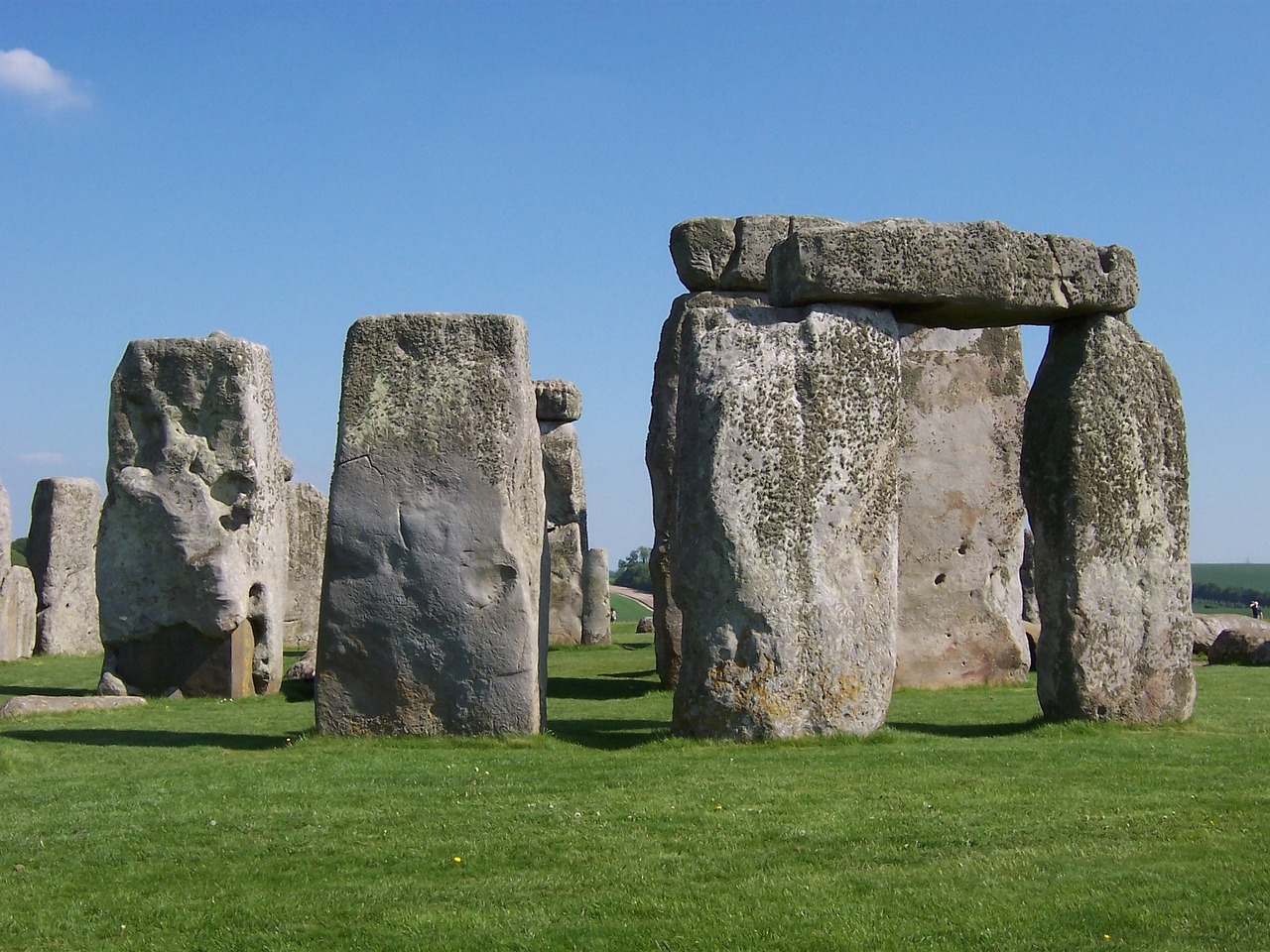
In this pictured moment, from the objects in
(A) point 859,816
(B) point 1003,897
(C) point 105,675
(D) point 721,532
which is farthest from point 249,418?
(B) point 1003,897

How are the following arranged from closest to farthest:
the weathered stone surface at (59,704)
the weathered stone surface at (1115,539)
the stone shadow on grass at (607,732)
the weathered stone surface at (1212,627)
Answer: the stone shadow on grass at (607,732), the weathered stone surface at (1115,539), the weathered stone surface at (59,704), the weathered stone surface at (1212,627)

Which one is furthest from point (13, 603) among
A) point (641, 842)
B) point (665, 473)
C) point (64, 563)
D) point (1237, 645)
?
point (641, 842)

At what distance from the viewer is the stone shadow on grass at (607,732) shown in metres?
9.78

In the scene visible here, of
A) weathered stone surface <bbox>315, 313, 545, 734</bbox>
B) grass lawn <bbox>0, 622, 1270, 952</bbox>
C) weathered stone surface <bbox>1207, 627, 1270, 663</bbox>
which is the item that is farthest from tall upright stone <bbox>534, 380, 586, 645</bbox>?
weathered stone surface <bbox>315, 313, 545, 734</bbox>

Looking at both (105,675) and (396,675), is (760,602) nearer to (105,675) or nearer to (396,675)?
(396,675)

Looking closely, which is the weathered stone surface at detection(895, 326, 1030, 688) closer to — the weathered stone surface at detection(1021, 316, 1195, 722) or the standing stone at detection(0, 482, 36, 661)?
the weathered stone surface at detection(1021, 316, 1195, 722)

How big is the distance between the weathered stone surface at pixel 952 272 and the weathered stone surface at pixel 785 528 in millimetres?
253

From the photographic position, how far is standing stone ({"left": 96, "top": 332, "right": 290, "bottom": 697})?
13844 mm

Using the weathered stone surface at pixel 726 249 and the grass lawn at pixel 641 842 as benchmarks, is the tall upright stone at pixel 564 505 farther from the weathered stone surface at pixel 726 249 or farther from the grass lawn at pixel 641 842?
the grass lawn at pixel 641 842

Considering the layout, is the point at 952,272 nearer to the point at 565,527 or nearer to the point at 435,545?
the point at 435,545

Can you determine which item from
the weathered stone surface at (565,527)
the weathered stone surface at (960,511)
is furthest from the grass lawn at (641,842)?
the weathered stone surface at (565,527)

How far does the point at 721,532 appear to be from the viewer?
30.5 feet

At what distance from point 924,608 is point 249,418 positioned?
6.27 metres

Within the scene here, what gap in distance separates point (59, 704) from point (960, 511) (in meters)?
7.92
